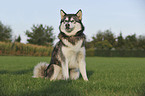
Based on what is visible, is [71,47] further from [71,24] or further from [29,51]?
[29,51]

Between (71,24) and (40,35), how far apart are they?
44.4 m

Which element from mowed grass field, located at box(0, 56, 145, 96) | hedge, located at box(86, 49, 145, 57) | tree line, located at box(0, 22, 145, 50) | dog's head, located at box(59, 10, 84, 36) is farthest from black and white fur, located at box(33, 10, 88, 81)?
tree line, located at box(0, 22, 145, 50)

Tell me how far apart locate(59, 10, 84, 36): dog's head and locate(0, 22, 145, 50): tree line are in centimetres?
4240

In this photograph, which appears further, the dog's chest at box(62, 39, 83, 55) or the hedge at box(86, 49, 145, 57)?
the hedge at box(86, 49, 145, 57)

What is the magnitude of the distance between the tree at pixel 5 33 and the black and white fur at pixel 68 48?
4508 cm

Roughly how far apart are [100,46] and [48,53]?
25104 mm

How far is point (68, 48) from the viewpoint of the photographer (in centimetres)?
344

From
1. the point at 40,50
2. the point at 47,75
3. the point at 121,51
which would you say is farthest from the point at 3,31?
the point at 47,75

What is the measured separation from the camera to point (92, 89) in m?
2.91

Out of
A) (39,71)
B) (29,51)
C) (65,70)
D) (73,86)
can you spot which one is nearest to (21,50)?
(29,51)

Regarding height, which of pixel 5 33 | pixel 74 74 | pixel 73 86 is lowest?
pixel 73 86

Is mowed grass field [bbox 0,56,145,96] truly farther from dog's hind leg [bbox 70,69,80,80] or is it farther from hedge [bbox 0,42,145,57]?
hedge [bbox 0,42,145,57]

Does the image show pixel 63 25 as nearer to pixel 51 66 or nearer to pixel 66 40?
pixel 66 40

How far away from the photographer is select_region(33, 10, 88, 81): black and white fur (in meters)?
3.42
